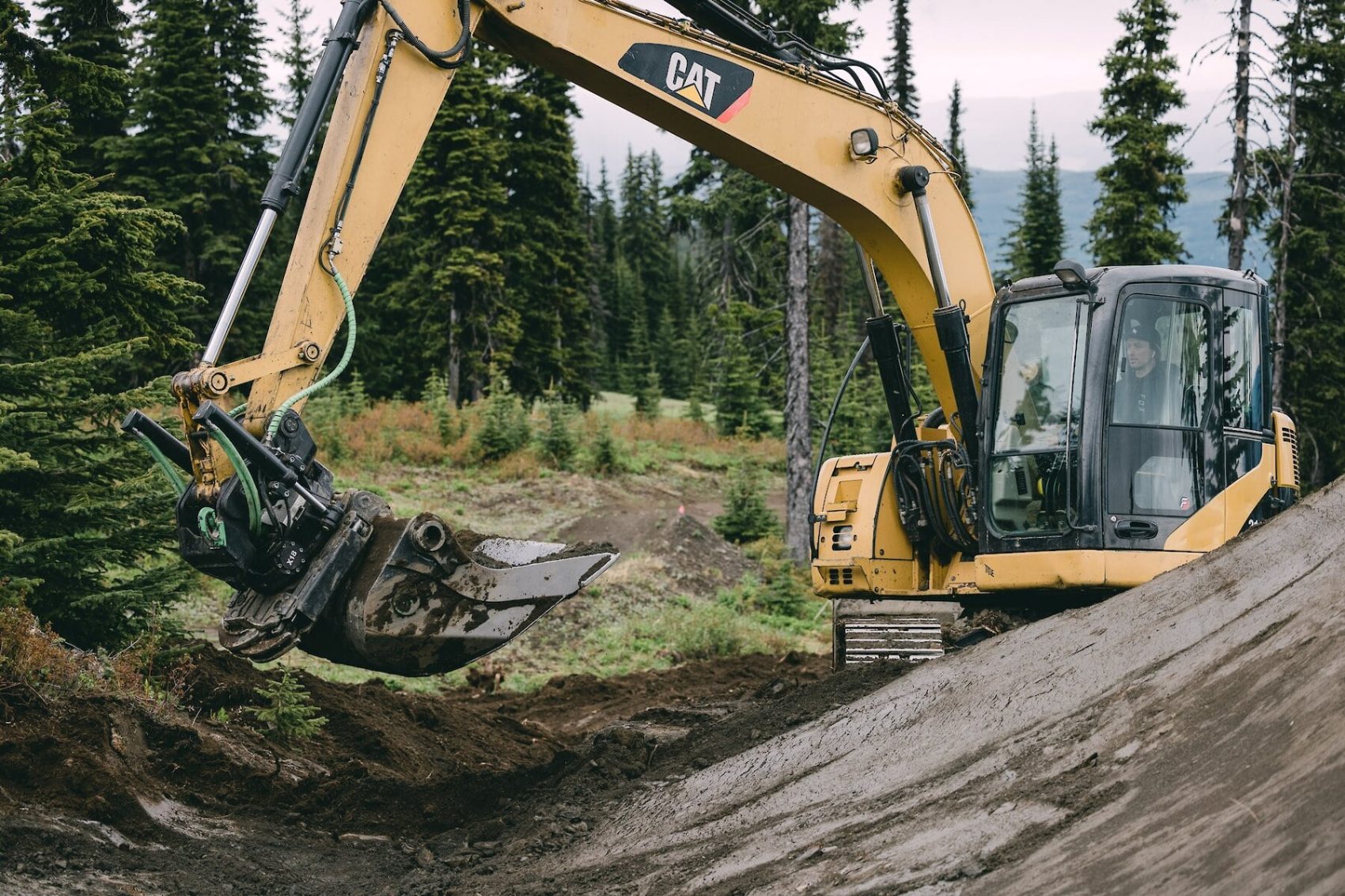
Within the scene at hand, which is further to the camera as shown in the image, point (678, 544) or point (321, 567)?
point (678, 544)

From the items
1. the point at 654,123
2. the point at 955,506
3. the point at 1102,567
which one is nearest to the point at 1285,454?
the point at 1102,567

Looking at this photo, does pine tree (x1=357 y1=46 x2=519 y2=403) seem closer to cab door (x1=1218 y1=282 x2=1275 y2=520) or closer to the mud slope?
cab door (x1=1218 y1=282 x2=1275 y2=520)

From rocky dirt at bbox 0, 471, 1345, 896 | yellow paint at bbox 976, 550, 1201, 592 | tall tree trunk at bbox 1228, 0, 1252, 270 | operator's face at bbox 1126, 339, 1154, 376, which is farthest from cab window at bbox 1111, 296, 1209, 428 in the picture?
tall tree trunk at bbox 1228, 0, 1252, 270

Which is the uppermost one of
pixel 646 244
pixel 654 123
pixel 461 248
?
pixel 646 244

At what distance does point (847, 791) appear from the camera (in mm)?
6156

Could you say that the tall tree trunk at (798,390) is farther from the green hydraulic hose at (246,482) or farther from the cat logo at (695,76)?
the green hydraulic hose at (246,482)

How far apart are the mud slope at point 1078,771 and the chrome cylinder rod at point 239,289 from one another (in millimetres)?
2846

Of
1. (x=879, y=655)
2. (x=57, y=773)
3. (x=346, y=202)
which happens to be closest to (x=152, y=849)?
(x=57, y=773)

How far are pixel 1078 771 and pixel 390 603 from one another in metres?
3.24

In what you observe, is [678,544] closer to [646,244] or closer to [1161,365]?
[1161,365]

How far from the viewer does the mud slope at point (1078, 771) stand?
424 centimetres

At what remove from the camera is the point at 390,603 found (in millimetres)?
6160

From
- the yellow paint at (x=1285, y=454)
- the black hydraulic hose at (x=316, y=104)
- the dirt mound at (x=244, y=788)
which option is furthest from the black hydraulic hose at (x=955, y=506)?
the black hydraulic hose at (x=316, y=104)

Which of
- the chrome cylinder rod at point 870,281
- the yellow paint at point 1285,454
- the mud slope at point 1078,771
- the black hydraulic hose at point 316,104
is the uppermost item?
the black hydraulic hose at point 316,104
